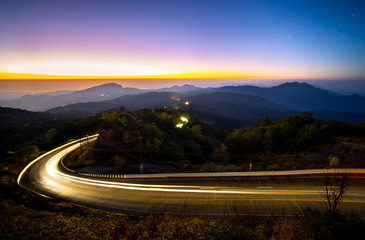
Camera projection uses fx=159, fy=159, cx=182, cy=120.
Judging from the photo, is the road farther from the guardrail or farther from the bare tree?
the bare tree

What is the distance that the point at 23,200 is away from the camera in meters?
18.0

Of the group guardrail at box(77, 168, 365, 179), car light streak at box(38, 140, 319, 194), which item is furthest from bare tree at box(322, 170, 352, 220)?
guardrail at box(77, 168, 365, 179)

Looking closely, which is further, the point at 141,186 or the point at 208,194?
the point at 141,186

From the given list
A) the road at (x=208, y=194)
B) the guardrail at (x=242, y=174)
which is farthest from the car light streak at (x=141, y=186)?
the guardrail at (x=242, y=174)

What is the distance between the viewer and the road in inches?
566

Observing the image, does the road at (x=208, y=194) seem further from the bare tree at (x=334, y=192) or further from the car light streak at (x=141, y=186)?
the bare tree at (x=334, y=192)

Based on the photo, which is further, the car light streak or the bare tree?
the car light streak

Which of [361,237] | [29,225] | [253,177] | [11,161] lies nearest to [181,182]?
[253,177]

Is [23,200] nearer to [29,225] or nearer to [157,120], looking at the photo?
[29,225]

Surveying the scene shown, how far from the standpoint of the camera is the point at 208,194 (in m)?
17.1

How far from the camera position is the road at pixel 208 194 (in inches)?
566

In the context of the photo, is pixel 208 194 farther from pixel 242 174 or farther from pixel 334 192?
pixel 334 192

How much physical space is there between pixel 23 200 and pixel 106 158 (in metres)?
16.0

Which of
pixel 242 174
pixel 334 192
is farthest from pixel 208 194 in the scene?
pixel 334 192
